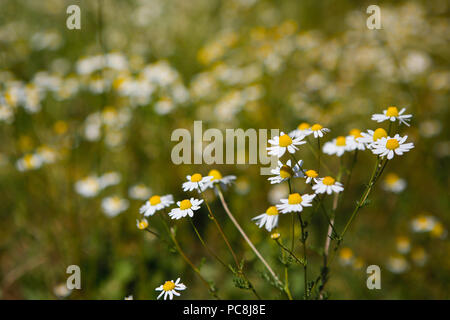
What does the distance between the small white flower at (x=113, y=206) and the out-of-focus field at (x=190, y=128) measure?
10 centimetres

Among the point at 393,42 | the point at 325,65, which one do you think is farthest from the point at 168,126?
the point at 393,42

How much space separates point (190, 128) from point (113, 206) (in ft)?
3.47

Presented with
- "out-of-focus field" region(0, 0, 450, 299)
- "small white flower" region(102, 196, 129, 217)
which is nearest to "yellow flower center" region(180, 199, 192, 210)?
"out-of-focus field" region(0, 0, 450, 299)

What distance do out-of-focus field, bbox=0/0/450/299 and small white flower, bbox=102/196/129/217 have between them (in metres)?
0.10

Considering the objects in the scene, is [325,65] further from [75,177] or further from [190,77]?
[75,177]

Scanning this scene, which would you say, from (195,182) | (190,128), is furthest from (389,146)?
(190,128)

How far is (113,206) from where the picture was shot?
2324mm

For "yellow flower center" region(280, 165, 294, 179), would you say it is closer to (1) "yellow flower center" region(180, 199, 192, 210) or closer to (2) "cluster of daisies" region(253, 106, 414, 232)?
(2) "cluster of daisies" region(253, 106, 414, 232)

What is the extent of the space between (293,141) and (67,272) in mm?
1508

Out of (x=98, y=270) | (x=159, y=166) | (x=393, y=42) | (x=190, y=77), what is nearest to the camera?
(x=98, y=270)

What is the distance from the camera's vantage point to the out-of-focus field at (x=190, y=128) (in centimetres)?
219

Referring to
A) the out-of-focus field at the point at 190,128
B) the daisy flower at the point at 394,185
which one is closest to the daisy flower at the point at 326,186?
the out-of-focus field at the point at 190,128

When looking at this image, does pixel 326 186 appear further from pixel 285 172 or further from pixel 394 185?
pixel 394 185

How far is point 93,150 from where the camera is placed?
309 centimetres
